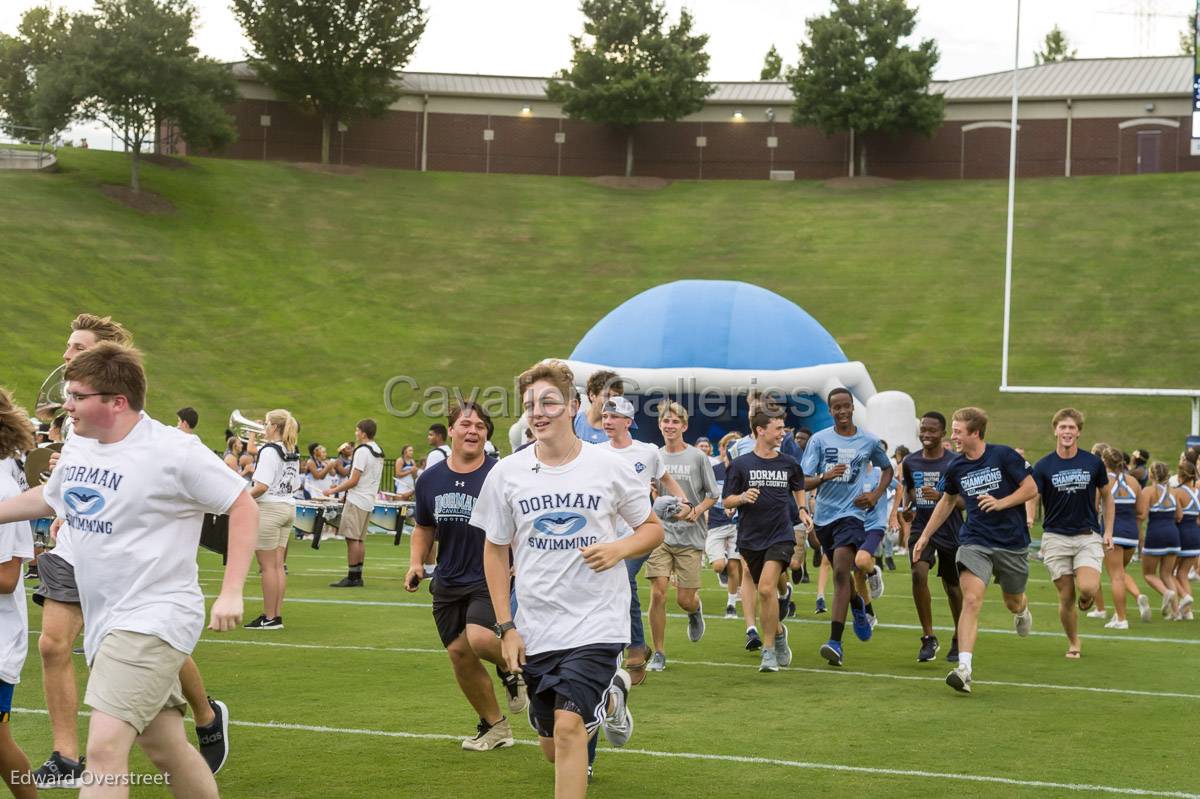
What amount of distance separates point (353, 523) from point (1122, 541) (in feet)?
28.5

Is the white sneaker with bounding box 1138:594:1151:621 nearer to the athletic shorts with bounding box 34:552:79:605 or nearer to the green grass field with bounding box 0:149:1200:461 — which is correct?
the athletic shorts with bounding box 34:552:79:605

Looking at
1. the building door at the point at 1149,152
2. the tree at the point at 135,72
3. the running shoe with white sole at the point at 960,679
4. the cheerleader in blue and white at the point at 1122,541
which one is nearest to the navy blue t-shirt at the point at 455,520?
the running shoe with white sole at the point at 960,679

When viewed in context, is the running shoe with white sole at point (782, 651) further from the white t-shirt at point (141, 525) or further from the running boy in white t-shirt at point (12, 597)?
the white t-shirt at point (141, 525)

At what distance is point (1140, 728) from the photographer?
27.2ft

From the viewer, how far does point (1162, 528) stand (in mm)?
14984

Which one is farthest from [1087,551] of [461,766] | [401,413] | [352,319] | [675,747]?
[352,319]

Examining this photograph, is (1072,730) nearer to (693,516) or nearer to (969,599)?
(969,599)

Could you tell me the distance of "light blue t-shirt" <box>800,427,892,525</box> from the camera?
11.3 metres

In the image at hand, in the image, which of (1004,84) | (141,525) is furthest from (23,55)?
(141,525)

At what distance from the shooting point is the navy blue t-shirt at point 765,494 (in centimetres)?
1072

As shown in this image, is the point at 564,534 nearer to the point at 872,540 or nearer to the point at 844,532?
the point at 844,532

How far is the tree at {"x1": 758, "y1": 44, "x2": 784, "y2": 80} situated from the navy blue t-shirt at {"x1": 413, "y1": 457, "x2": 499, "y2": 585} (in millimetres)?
77211

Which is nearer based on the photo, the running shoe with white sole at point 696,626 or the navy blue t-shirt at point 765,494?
the navy blue t-shirt at point 765,494

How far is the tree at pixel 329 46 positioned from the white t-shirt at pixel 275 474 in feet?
152
